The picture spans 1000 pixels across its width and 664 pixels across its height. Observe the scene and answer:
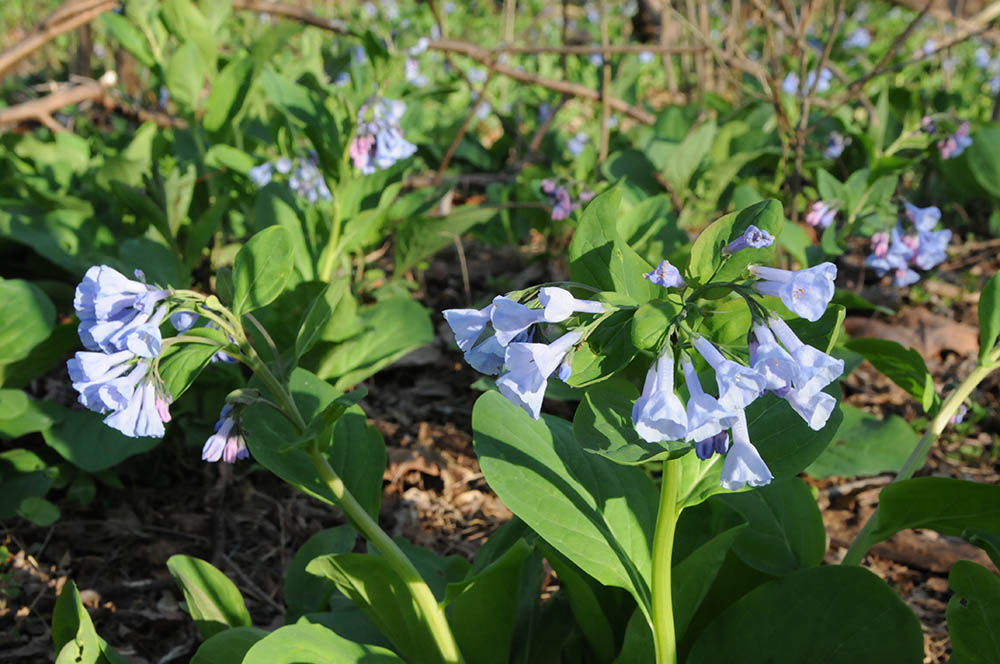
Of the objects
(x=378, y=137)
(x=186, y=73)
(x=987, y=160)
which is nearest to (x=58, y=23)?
(x=186, y=73)

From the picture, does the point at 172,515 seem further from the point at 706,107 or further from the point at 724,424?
the point at 706,107

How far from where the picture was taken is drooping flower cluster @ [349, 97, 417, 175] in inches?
84.7

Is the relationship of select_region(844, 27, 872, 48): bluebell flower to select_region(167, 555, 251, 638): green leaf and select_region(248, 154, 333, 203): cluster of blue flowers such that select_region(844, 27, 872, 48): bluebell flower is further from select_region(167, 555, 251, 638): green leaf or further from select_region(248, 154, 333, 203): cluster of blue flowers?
select_region(167, 555, 251, 638): green leaf

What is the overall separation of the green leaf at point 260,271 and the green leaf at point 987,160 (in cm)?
260

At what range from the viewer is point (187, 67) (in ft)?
9.23

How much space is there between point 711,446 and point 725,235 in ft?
0.89

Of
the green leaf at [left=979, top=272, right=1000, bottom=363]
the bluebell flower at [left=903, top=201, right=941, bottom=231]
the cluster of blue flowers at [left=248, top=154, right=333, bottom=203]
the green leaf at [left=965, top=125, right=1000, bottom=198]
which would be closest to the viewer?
the green leaf at [left=979, top=272, right=1000, bottom=363]

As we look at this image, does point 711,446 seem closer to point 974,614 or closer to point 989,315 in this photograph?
point 974,614

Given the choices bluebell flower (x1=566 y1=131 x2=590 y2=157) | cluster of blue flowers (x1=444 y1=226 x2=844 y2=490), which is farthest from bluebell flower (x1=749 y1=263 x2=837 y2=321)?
bluebell flower (x1=566 y1=131 x2=590 y2=157)

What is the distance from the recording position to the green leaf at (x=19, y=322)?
1.81m

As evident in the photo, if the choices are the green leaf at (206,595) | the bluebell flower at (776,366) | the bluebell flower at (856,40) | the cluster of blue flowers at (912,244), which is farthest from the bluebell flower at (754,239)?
the bluebell flower at (856,40)

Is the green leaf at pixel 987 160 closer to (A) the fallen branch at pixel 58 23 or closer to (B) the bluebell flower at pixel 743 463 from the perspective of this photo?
(B) the bluebell flower at pixel 743 463

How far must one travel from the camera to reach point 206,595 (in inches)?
54.3

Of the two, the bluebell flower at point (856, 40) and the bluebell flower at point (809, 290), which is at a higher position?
the bluebell flower at point (809, 290)
